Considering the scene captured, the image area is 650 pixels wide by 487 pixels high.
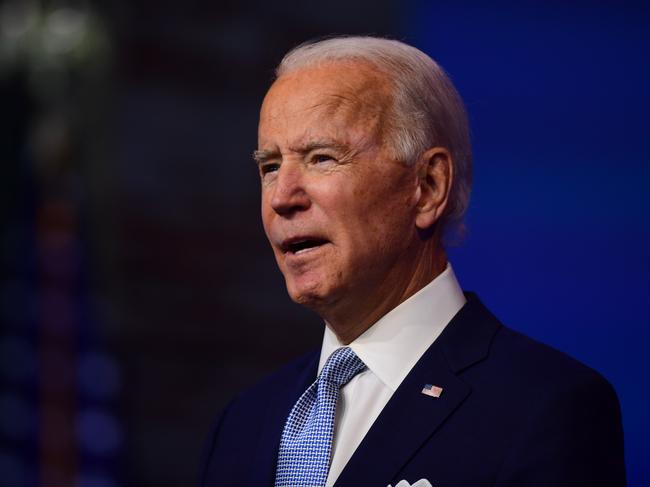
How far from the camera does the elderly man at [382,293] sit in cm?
158

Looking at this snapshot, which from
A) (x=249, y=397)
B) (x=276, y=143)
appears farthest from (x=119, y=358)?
(x=276, y=143)

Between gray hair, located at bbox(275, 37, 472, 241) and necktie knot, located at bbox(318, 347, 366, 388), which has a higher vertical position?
gray hair, located at bbox(275, 37, 472, 241)

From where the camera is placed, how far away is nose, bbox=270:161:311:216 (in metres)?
1.73

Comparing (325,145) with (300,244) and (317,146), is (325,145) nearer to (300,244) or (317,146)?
(317,146)

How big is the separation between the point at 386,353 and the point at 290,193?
1.02 ft

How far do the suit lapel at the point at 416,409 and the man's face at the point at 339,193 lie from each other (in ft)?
0.52

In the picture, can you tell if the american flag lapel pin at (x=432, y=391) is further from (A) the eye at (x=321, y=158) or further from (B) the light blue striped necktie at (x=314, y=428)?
(A) the eye at (x=321, y=158)

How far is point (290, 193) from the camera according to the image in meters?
1.73

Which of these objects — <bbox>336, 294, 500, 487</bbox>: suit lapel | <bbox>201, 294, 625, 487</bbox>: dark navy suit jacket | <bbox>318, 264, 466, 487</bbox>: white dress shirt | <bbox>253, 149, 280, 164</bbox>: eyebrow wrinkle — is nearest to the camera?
<bbox>201, 294, 625, 487</bbox>: dark navy suit jacket

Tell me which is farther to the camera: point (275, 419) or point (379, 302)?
point (275, 419)

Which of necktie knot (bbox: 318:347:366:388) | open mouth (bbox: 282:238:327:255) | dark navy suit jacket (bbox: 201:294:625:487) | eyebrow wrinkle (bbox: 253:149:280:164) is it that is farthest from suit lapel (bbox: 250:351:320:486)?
eyebrow wrinkle (bbox: 253:149:280:164)

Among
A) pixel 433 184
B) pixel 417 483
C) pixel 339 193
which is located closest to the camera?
pixel 417 483

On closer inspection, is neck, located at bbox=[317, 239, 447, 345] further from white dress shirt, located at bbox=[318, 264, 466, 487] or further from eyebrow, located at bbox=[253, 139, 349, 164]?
eyebrow, located at bbox=[253, 139, 349, 164]

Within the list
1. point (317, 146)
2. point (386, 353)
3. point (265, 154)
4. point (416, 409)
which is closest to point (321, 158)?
point (317, 146)
